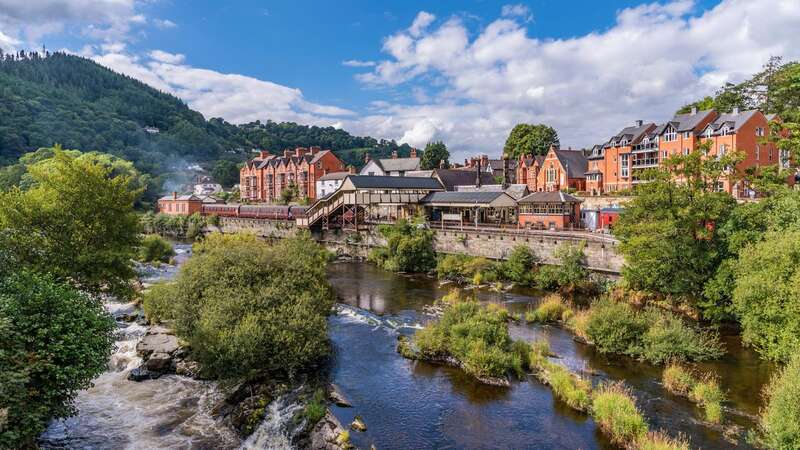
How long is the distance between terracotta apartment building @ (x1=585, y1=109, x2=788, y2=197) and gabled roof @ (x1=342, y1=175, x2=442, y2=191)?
2047 cm

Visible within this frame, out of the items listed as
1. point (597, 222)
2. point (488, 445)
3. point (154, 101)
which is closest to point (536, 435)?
point (488, 445)

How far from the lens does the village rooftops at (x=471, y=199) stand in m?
45.3

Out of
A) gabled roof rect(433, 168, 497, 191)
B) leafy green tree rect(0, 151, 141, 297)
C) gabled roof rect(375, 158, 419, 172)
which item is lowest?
leafy green tree rect(0, 151, 141, 297)

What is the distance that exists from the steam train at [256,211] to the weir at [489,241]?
1696 mm

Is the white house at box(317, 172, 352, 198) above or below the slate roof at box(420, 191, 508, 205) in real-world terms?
above

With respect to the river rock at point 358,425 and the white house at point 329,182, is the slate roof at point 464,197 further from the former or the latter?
the river rock at point 358,425

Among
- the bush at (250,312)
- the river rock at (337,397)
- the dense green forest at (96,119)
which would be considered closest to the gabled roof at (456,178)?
the bush at (250,312)

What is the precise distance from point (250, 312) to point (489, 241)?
81.4 feet

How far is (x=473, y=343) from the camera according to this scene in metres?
18.4

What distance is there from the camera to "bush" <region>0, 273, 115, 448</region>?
10328 millimetres

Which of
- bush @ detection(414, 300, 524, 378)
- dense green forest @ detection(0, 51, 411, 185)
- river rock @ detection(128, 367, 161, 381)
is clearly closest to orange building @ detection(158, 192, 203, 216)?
dense green forest @ detection(0, 51, 411, 185)

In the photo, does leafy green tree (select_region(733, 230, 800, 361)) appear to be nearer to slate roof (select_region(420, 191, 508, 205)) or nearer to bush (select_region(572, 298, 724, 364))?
bush (select_region(572, 298, 724, 364))

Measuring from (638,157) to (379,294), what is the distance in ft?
135

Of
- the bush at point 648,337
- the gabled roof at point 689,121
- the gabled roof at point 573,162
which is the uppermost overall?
the gabled roof at point 689,121
